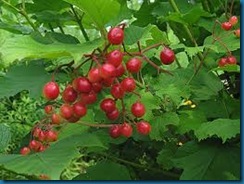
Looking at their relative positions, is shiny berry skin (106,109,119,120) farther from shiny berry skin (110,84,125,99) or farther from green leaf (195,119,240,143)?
green leaf (195,119,240,143)

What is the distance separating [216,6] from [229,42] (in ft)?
0.95

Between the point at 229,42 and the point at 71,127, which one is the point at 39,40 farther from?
the point at 229,42

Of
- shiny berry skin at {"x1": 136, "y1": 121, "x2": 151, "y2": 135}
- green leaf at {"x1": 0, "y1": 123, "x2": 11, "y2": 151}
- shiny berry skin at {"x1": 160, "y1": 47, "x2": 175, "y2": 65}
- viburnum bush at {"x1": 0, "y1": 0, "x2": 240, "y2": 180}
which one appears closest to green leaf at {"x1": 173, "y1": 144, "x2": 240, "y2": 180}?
viburnum bush at {"x1": 0, "y1": 0, "x2": 240, "y2": 180}

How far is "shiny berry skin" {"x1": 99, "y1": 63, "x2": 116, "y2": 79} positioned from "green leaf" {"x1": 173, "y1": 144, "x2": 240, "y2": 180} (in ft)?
1.12

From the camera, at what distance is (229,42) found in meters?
1.31

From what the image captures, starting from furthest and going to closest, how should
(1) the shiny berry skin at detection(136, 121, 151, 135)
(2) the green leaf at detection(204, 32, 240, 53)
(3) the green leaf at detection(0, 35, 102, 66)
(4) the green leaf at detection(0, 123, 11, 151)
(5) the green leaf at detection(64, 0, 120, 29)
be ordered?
(4) the green leaf at detection(0, 123, 11, 151) < (2) the green leaf at detection(204, 32, 240, 53) < (1) the shiny berry skin at detection(136, 121, 151, 135) < (5) the green leaf at detection(64, 0, 120, 29) < (3) the green leaf at detection(0, 35, 102, 66)

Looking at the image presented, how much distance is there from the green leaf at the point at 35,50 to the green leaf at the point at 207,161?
14.5 inches

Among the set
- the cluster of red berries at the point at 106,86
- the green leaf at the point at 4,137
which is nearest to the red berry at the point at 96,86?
the cluster of red berries at the point at 106,86

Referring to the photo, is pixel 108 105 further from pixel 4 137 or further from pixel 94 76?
pixel 4 137

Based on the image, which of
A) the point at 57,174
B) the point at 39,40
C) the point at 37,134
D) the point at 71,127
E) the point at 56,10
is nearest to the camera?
the point at 57,174

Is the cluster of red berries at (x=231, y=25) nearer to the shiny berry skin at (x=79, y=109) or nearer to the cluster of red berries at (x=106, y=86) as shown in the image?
the cluster of red berries at (x=106, y=86)


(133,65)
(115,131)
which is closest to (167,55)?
(133,65)

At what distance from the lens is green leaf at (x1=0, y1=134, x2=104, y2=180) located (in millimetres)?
1023

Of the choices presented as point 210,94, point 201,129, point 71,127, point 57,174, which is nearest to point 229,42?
point 210,94
